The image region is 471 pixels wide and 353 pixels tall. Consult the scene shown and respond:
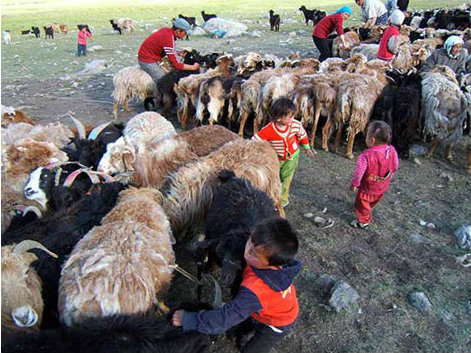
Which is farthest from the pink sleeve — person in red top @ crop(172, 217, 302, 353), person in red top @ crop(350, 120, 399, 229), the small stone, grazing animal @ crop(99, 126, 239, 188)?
person in red top @ crop(172, 217, 302, 353)

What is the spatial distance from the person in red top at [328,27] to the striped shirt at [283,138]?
7.12 metres

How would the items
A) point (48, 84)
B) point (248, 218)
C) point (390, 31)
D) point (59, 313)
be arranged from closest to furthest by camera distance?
point (59, 313) < point (248, 218) < point (390, 31) < point (48, 84)

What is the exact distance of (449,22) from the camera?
17.4 meters

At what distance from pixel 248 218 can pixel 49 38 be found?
23902mm

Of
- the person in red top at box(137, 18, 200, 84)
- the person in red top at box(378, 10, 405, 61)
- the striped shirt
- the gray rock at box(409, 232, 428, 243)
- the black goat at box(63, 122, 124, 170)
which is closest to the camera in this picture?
the gray rock at box(409, 232, 428, 243)

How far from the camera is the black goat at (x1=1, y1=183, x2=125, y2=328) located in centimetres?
278

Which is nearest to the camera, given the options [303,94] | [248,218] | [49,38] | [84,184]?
[248,218]

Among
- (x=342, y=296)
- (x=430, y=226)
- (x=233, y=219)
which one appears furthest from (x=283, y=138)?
(x=430, y=226)

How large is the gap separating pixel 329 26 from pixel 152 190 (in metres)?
9.03

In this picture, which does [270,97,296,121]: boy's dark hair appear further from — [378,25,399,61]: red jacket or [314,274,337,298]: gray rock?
[378,25,399,61]: red jacket

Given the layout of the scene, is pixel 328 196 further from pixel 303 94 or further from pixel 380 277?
pixel 303 94

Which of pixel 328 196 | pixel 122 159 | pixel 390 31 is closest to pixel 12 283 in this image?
pixel 122 159

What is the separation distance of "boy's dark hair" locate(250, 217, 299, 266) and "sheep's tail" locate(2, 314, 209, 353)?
27.4 inches

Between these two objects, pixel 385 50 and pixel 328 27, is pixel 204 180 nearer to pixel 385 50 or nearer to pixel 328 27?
pixel 385 50
